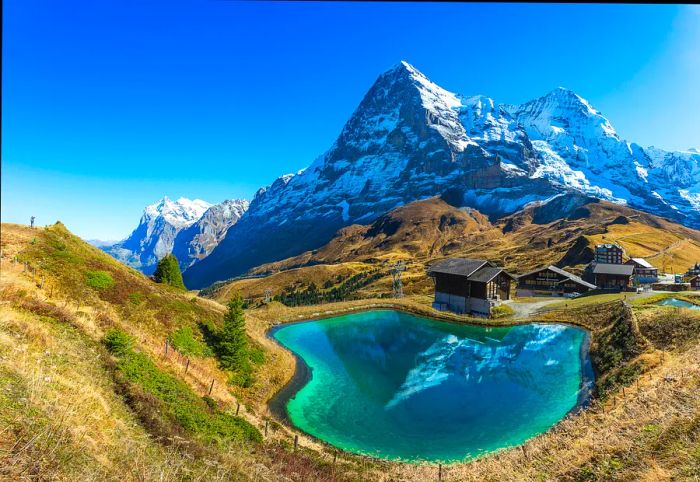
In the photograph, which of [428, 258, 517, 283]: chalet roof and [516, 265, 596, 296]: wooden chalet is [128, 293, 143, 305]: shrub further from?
[516, 265, 596, 296]: wooden chalet

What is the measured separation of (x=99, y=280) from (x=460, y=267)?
5315 centimetres

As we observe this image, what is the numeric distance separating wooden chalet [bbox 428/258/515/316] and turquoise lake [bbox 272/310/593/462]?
35.0ft

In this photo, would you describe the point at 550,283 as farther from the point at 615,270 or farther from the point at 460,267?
the point at 460,267

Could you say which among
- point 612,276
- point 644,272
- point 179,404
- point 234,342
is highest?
point 644,272

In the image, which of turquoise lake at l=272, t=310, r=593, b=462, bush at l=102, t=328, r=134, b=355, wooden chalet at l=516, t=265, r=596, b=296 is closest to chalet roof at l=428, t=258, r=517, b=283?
turquoise lake at l=272, t=310, r=593, b=462

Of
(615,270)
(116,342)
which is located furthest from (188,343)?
(615,270)

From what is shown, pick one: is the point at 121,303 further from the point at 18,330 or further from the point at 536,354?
the point at 536,354

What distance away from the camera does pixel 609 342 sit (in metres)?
32.3

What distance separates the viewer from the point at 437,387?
2948 cm

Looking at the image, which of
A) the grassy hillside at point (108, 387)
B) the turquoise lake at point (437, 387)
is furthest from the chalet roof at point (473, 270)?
the grassy hillside at point (108, 387)

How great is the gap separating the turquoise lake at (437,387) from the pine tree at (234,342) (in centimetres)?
513

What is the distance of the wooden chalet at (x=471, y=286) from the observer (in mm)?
57906

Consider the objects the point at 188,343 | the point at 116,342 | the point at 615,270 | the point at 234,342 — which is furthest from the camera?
the point at 615,270

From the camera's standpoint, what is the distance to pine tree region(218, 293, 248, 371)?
27344 mm
